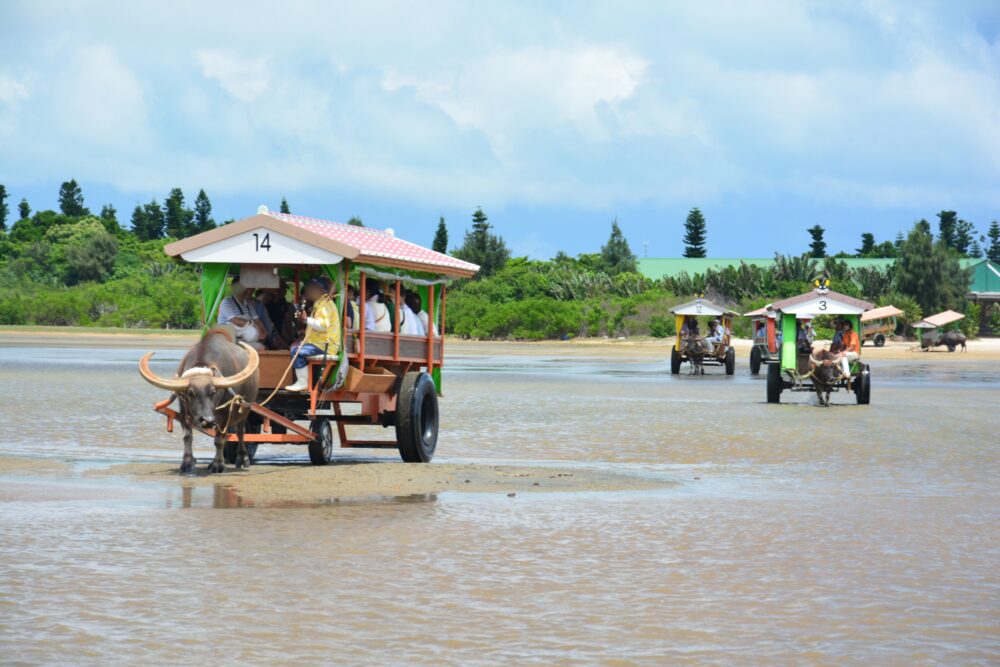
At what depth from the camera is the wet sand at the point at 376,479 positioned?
12.7 m

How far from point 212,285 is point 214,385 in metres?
1.71

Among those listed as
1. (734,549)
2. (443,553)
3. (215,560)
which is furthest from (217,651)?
(734,549)

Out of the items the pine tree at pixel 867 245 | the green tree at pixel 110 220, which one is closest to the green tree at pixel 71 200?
the green tree at pixel 110 220

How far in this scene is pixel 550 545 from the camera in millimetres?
9875

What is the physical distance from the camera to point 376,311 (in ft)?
49.1

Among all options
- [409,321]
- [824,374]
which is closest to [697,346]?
[824,374]

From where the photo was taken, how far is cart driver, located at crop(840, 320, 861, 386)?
2705cm

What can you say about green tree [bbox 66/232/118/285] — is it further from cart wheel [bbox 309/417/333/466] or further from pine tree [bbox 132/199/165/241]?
cart wheel [bbox 309/417/333/466]

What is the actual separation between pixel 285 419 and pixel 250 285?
1402 millimetres

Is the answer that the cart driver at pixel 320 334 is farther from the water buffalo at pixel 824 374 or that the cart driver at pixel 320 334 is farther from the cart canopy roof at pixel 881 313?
the cart canopy roof at pixel 881 313

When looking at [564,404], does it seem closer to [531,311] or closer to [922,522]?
[922,522]

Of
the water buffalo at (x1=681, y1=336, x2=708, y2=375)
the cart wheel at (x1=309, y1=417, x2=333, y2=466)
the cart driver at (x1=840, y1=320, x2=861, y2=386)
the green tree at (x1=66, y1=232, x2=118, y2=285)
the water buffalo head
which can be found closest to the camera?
the water buffalo head

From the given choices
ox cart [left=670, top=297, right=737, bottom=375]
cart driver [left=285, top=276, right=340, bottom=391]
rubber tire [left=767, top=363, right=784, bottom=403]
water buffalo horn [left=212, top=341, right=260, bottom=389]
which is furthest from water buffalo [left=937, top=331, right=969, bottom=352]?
water buffalo horn [left=212, top=341, right=260, bottom=389]

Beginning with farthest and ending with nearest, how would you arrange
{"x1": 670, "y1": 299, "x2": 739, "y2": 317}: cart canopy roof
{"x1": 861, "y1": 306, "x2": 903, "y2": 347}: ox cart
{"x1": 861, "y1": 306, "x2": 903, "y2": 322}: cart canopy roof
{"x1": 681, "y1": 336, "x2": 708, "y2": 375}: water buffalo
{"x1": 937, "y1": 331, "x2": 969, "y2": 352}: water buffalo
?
{"x1": 861, "y1": 306, "x2": 903, "y2": 347}: ox cart < {"x1": 861, "y1": 306, "x2": 903, "y2": 322}: cart canopy roof < {"x1": 937, "y1": 331, "x2": 969, "y2": 352}: water buffalo < {"x1": 670, "y1": 299, "x2": 739, "y2": 317}: cart canopy roof < {"x1": 681, "y1": 336, "x2": 708, "y2": 375}: water buffalo
